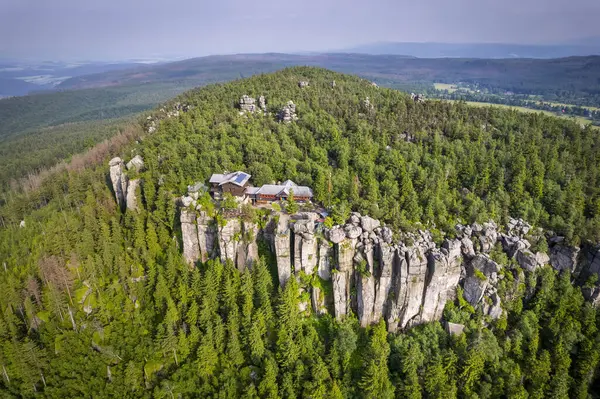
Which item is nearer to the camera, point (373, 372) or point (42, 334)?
point (373, 372)

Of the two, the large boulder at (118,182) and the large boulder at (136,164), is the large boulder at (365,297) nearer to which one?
the large boulder at (136,164)

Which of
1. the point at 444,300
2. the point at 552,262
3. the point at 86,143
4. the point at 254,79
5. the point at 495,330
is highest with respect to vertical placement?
the point at 254,79

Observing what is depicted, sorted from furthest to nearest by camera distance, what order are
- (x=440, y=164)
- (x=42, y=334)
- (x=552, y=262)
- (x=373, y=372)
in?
(x=440, y=164) < (x=552, y=262) < (x=42, y=334) < (x=373, y=372)

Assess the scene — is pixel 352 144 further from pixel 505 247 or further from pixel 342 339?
pixel 342 339

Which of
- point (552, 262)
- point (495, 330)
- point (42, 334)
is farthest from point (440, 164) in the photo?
point (42, 334)

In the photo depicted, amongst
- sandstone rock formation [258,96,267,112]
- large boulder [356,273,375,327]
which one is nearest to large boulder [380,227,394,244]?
large boulder [356,273,375,327]

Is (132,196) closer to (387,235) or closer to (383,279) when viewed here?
(387,235)
